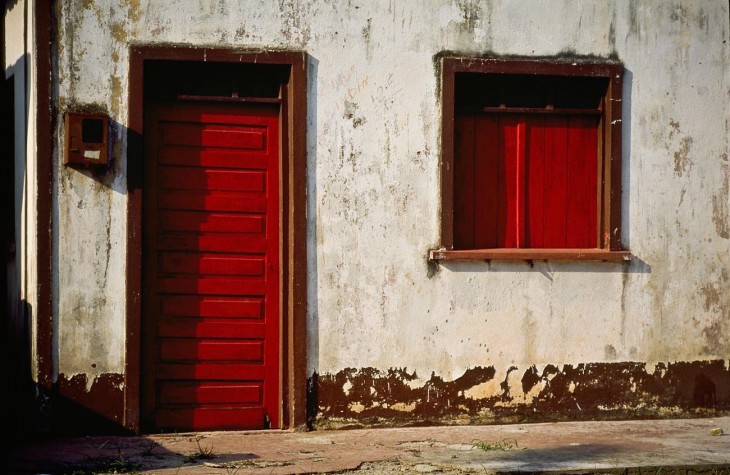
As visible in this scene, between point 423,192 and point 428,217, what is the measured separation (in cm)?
20

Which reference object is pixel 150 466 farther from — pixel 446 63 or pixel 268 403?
pixel 446 63

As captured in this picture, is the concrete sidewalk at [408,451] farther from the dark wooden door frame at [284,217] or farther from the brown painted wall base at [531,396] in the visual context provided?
the dark wooden door frame at [284,217]

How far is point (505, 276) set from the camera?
26.9 feet

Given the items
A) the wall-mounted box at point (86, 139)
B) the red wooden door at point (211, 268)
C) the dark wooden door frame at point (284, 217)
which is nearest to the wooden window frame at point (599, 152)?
the dark wooden door frame at point (284, 217)

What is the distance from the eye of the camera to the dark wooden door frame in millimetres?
7598

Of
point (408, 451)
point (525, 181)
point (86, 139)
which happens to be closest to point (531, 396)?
point (408, 451)

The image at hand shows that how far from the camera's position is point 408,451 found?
7004 mm

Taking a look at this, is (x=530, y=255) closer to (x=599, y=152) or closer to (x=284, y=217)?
(x=599, y=152)

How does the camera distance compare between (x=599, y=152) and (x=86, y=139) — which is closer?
(x=86, y=139)

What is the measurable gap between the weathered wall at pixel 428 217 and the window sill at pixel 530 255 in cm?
8

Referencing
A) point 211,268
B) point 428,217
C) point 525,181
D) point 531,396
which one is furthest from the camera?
point 525,181

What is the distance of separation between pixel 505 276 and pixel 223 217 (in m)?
2.24

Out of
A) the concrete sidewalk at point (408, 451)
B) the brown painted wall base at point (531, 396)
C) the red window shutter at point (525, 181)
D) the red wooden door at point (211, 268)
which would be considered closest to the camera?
the concrete sidewalk at point (408, 451)

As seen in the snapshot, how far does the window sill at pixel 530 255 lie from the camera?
8.05 metres
